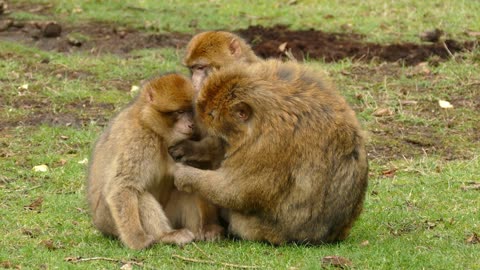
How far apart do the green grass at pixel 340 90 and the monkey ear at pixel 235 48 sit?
1.57 m

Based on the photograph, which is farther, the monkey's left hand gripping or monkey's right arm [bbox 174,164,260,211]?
the monkey's left hand gripping

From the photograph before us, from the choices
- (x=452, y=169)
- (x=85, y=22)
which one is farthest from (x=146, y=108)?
(x=85, y=22)

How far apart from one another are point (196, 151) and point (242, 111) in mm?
490

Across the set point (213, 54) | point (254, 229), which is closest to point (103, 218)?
point (254, 229)

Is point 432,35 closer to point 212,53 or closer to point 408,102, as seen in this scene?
Result: point 408,102

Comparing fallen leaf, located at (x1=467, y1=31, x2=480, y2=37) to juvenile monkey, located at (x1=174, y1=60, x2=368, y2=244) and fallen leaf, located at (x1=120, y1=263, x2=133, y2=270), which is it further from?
fallen leaf, located at (x1=120, y1=263, x2=133, y2=270)

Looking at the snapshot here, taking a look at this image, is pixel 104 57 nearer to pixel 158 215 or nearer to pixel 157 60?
pixel 157 60

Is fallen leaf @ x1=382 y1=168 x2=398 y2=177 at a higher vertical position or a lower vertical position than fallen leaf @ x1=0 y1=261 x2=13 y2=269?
lower

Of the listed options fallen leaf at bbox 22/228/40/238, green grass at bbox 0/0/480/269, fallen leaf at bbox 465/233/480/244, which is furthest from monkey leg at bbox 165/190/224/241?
fallen leaf at bbox 465/233/480/244

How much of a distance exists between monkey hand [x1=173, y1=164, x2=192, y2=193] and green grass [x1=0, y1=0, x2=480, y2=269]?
386 mm

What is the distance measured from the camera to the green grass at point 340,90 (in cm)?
669

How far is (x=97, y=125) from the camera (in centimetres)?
1081

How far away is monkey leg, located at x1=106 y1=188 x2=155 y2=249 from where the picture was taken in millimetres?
6648

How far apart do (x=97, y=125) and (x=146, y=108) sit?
13.1 ft
